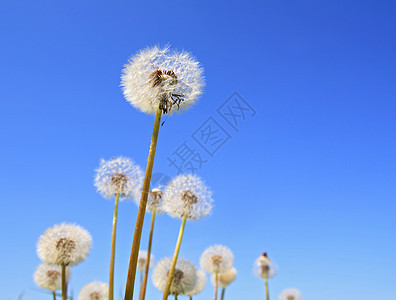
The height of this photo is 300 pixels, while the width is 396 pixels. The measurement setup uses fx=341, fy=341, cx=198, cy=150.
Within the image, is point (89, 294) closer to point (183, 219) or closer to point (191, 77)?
point (183, 219)

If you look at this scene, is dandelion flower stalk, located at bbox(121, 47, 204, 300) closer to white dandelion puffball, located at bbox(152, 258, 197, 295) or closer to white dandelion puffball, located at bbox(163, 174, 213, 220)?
white dandelion puffball, located at bbox(163, 174, 213, 220)

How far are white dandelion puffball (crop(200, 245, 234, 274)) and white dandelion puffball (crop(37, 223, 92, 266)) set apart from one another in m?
3.99

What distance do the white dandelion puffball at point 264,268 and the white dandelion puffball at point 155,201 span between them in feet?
17.2

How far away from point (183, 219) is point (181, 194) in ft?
1.80

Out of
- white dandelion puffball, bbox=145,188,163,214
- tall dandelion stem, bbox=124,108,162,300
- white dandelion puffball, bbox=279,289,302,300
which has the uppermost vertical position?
white dandelion puffball, bbox=145,188,163,214

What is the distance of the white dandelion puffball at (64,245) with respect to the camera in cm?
611

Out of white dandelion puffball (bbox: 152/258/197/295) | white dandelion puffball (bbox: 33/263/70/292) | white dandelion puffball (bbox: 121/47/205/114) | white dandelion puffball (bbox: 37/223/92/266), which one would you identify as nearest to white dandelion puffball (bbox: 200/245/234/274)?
white dandelion puffball (bbox: 152/258/197/295)

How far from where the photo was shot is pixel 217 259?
9.40 m

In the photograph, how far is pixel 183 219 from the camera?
5938mm

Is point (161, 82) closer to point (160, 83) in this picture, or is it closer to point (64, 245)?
point (160, 83)

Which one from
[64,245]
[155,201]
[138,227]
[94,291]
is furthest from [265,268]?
[138,227]

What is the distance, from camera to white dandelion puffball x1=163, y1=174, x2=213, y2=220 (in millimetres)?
6129

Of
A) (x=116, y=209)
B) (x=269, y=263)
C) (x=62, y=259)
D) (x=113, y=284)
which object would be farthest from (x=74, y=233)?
(x=269, y=263)

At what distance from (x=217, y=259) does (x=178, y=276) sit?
3.06 metres
